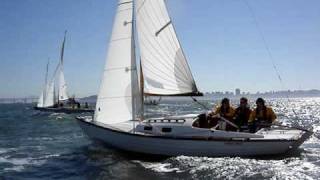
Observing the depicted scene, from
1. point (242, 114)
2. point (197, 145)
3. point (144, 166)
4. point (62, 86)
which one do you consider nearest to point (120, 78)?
point (144, 166)

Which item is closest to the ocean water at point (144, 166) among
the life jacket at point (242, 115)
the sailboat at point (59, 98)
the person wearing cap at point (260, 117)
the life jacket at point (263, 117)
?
the person wearing cap at point (260, 117)

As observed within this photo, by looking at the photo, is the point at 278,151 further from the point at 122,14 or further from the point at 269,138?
the point at 122,14

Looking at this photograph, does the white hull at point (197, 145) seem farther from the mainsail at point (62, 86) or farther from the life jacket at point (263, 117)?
the mainsail at point (62, 86)

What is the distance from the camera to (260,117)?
1959 cm

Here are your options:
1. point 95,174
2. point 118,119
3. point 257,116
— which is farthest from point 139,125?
point 257,116

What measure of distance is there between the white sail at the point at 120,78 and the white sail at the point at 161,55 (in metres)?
0.95

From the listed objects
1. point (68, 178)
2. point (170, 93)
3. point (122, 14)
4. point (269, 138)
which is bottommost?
point (68, 178)

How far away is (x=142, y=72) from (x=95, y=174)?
19.4 ft

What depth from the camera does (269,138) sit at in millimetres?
18078

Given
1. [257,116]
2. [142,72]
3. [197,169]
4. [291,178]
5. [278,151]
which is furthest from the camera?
[142,72]

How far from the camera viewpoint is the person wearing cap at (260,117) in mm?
19234

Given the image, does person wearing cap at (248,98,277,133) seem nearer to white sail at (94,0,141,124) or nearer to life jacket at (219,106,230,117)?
life jacket at (219,106,230,117)

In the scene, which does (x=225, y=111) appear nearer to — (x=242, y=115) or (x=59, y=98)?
(x=242, y=115)

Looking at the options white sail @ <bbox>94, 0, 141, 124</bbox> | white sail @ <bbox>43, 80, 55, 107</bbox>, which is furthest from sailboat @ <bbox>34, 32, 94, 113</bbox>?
white sail @ <bbox>94, 0, 141, 124</bbox>
